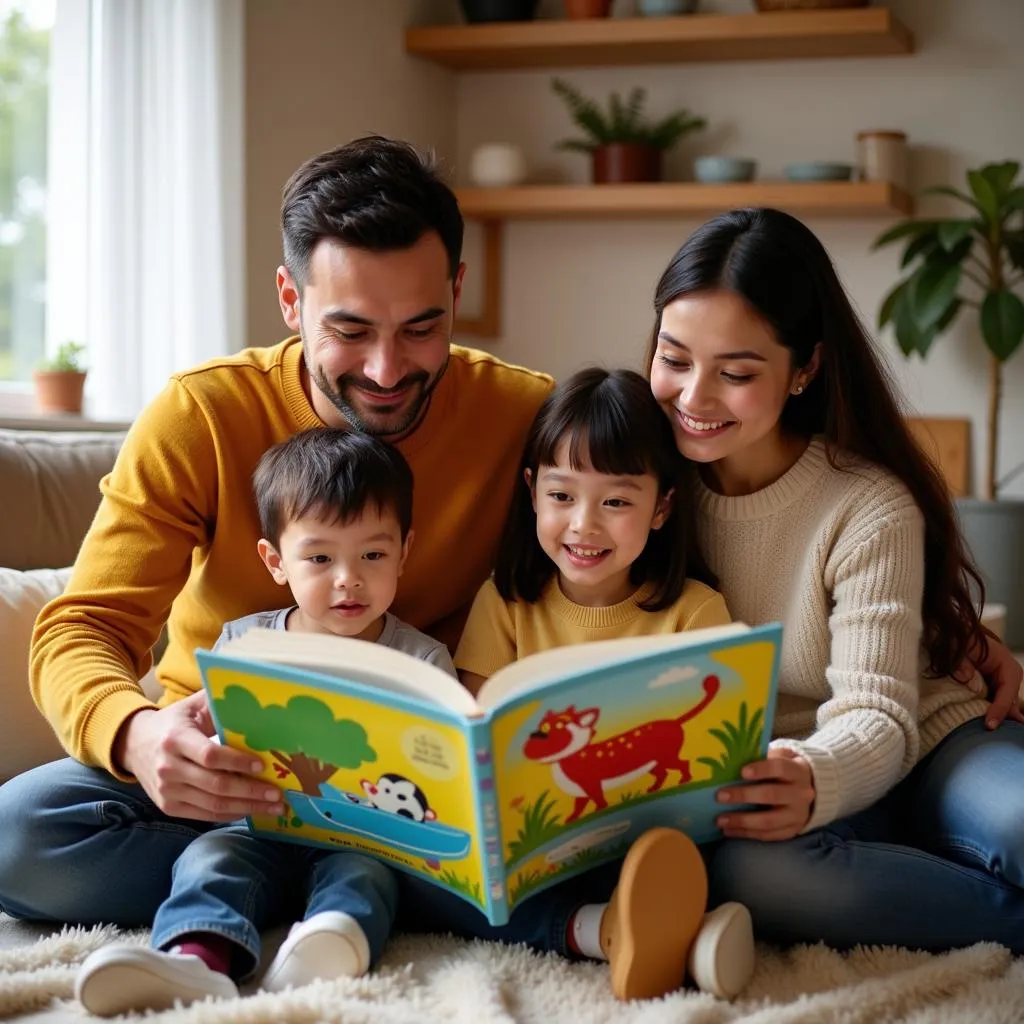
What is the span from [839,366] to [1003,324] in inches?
79.5

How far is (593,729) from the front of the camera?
1309 mm

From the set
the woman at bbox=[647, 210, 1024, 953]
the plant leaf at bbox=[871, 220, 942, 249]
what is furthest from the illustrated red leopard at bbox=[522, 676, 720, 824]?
the plant leaf at bbox=[871, 220, 942, 249]

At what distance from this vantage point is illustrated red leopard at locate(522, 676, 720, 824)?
1286 millimetres

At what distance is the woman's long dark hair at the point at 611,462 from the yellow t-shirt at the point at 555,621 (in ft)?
0.05

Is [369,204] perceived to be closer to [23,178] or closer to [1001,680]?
[1001,680]

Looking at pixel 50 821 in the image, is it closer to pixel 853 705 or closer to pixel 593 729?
pixel 593 729

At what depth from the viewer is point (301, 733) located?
1362mm

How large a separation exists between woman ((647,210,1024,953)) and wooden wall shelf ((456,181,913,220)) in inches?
79.0

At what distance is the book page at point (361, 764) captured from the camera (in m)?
1.28

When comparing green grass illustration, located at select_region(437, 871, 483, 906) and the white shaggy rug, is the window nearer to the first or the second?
the white shaggy rug

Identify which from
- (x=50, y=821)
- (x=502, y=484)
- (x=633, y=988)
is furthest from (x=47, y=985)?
(x=502, y=484)

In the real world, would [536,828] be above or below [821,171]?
below

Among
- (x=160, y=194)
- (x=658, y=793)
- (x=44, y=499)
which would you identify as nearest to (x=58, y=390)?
(x=160, y=194)

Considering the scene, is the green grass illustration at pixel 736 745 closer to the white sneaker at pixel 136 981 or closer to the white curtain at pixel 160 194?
the white sneaker at pixel 136 981
